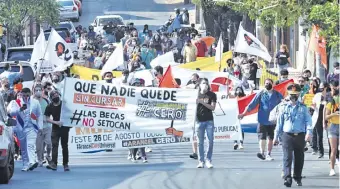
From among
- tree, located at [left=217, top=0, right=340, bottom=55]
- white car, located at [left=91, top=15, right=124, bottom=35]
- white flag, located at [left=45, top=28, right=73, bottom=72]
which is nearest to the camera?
tree, located at [left=217, top=0, right=340, bottom=55]

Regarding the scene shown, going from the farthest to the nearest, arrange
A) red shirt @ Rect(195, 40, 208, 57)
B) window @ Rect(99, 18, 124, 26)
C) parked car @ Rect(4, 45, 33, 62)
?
window @ Rect(99, 18, 124, 26), red shirt @ Rect(195, 40, 208, 57), parked car @ Rect(4, 45, 33, 62)

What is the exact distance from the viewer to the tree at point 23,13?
40938mm

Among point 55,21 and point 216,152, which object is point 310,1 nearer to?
point 216,152

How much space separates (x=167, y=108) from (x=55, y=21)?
2512 centimetres

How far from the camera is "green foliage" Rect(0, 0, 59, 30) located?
40.9 m

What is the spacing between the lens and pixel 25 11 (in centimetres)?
4266

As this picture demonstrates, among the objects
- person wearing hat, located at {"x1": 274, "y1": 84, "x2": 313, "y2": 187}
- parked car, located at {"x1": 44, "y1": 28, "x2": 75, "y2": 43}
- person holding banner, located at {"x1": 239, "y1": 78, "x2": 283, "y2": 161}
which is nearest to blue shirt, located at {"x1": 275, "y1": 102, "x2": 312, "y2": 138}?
person wearing hat, located at {"x1": 274, "y1": 84, "x2": 313, "y2": 187}

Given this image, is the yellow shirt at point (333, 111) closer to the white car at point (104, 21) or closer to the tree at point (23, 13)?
the tree at point (23, 13)

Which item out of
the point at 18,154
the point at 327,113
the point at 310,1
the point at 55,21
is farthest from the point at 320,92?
the point at 55,21

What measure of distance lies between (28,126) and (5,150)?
2922 millimetres

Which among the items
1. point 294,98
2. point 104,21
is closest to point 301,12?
point 294,98

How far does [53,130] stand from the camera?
21.0 m

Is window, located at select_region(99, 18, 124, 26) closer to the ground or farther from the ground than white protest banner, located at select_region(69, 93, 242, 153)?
farther from the ground

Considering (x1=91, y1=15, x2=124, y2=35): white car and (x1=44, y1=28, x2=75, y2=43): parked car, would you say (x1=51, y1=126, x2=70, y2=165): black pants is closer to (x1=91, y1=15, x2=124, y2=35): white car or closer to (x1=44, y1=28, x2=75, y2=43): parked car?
(x1=44, y1=28, x2=75, y2=43): parked car
